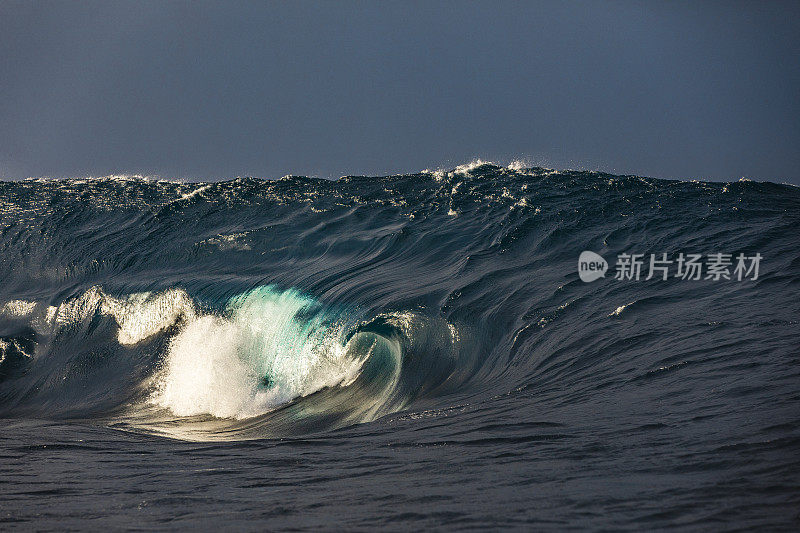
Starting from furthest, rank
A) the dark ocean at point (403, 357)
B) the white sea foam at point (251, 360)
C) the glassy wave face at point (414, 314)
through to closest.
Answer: the white sea foam at point (251, 360) → the glassy wave face at point (414, 314) → the dark ocean at point (403, 357)

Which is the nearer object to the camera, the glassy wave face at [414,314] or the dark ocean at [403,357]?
the dark ocean at [403,357]

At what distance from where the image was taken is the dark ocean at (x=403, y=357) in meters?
3.12

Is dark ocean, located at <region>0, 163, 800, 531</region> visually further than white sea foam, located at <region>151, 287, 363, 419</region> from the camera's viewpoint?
No

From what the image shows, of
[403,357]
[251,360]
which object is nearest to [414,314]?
[403,357]

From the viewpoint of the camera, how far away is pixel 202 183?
17.9 metres

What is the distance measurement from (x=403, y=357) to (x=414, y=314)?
2.71 feet

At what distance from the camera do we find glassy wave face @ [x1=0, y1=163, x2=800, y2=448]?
504cm

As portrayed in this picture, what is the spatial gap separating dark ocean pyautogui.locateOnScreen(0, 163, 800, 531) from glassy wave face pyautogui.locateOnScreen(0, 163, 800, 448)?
4 centimetres

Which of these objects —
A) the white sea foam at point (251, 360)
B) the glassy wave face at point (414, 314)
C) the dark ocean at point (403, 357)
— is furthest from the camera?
the white sea foam at point (251, 360)

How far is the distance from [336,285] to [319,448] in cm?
535

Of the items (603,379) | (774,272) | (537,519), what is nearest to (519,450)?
(537,519)

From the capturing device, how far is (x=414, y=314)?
8172mm

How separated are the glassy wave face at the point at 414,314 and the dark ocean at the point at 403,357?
0.14ft

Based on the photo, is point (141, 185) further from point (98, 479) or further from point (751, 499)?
point (751, 499)
